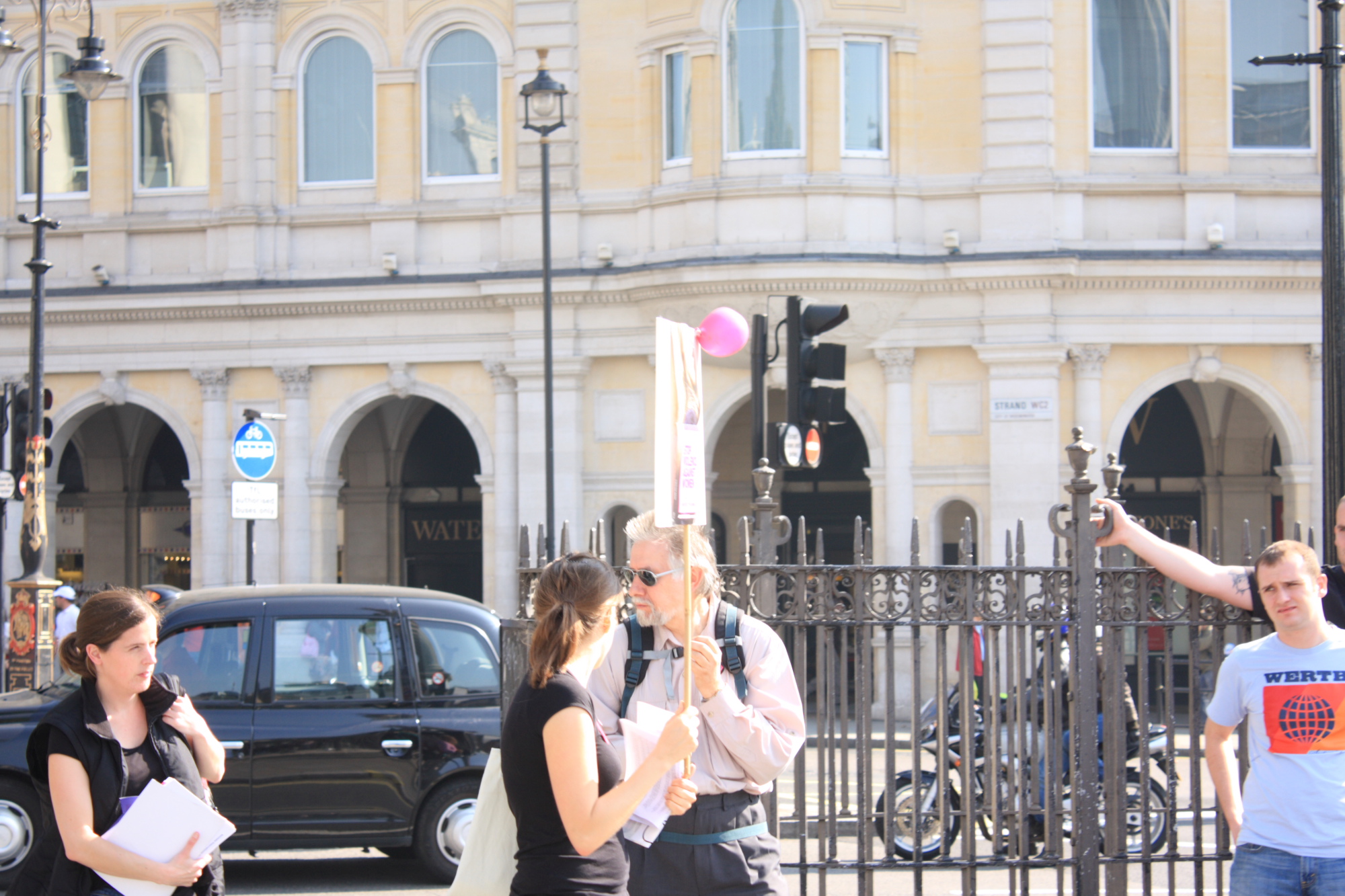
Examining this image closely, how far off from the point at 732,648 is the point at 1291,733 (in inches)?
74.3

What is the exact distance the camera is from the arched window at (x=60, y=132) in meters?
25.5

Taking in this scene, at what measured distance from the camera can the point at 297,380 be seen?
24.3 metres

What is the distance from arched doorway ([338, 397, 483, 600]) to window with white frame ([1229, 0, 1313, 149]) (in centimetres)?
1398

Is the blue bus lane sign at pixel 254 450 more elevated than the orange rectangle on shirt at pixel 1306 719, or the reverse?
the blue bus lane sign at pixel 254 450

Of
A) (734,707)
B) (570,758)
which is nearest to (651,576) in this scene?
(734,707)

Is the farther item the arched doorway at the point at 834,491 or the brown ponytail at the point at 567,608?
the arched doorway at the point at 834,491

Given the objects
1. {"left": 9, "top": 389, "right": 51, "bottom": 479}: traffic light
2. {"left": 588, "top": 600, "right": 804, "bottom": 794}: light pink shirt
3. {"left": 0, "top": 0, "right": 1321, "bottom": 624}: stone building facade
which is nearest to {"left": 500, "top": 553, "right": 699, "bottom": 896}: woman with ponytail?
{"left": 588, "top": 600, "right": 804, "bottom": 794}: light pink shirt

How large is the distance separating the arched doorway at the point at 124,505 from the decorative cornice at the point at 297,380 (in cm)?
652

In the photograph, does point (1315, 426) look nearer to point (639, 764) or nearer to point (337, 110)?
point (337, 110)

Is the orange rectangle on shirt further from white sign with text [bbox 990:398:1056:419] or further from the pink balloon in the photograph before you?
white sign with text [bbox 990:398:1056:419]

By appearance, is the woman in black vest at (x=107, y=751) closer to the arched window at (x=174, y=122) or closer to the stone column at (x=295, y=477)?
the stone column at (x=295, y=477)

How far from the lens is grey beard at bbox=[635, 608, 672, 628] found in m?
4.87

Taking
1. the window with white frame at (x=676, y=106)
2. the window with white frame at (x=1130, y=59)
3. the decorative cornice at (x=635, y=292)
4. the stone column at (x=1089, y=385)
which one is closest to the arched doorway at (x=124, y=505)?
the decorative cornice at (x=635, y=292)

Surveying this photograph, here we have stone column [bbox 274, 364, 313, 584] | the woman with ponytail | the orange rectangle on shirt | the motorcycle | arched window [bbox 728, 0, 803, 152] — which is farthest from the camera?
stone column [bbox 274, 364, 313, 584]
